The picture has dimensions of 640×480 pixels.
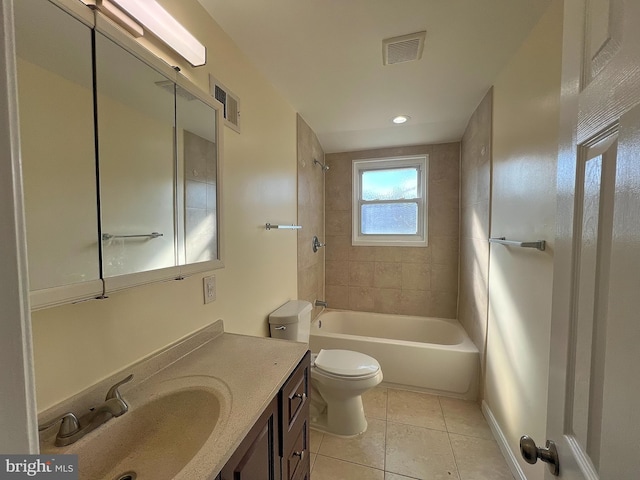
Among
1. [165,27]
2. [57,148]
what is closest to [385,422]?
[57,148]

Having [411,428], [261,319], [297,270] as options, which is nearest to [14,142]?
[261,319]

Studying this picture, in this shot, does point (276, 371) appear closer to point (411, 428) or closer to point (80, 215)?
point (80, 215)

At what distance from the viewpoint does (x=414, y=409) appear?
2.10 m

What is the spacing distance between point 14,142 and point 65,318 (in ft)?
2.28

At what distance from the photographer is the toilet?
1.78m

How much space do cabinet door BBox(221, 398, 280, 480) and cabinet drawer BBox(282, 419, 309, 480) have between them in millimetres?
77

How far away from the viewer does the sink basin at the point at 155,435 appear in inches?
28.0

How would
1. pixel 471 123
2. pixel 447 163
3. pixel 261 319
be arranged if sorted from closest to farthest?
pixel 261 319
pixel 471 123
pixel 447 163

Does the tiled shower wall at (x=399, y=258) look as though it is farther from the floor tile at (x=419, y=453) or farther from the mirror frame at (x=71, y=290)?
the mirror frame at (x=71, y=290)

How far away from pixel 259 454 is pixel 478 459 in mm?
1548

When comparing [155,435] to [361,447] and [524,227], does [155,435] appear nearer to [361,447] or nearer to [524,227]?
[361,447]

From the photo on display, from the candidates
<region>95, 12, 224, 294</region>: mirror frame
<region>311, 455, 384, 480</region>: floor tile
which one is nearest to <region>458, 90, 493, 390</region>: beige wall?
<region>311, 455, 384, 480</region>: floor tile

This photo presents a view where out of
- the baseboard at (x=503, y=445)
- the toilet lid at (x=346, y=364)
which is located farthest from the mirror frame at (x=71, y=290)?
the baseboard at (x=503, y=445)

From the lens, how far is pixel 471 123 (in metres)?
2.40
